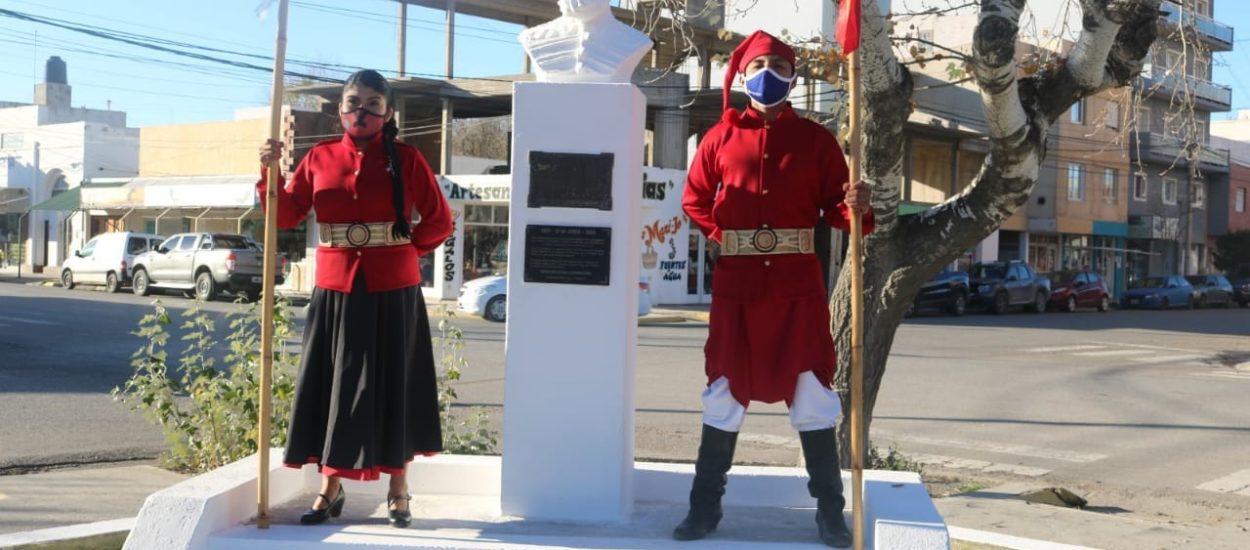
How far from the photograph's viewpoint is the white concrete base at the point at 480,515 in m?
4.88

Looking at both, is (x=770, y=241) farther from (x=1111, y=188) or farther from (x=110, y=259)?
(x=1111, y=188)

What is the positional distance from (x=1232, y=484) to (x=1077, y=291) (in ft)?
105

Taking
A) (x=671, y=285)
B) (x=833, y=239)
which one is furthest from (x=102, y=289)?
(x=833, y=239)

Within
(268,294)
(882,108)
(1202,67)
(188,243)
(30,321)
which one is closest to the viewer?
(268,294)

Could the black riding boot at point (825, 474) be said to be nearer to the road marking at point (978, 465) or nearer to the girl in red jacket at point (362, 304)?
the girl in red jacket at point (362, 304)

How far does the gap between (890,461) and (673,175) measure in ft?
75.7

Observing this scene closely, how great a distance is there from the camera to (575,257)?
543cm

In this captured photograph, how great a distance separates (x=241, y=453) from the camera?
8.01m

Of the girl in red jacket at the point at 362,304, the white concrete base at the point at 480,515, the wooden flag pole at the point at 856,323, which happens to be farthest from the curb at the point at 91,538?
the wooden flag pole at the point at 856,323

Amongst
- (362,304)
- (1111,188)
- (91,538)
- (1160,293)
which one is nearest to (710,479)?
(362,304)

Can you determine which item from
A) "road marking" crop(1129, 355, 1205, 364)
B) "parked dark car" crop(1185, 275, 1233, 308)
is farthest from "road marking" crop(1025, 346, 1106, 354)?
"parked dark car" crop(1185, 275, 1233, 308)

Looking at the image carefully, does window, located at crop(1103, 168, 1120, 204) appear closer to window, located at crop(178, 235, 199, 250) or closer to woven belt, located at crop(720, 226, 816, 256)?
window, located at crop(178, 235, 199, 250)

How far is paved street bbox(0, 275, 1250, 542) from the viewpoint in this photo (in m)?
10.1

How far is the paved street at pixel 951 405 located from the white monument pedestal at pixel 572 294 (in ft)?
14.8
